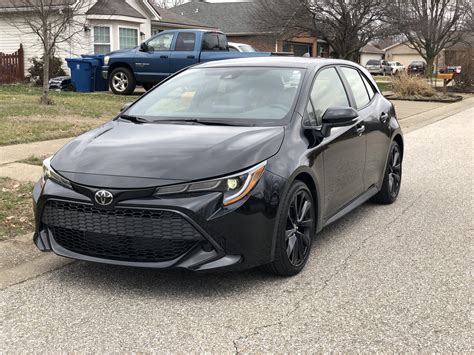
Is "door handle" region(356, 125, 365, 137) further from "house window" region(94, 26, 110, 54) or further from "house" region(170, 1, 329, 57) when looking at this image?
"house" region(170, 1, 329, 57)

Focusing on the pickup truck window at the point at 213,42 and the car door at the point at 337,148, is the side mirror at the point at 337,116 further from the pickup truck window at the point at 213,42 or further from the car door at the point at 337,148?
the pickup truck window at the point at 213,42

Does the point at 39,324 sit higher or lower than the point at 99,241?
lower

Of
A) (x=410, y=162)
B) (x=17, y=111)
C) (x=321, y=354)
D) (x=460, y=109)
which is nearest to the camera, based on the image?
(x=321, y=354)

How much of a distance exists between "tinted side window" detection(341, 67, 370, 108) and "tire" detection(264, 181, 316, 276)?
1.85m

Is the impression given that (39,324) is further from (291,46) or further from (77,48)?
(291,46)

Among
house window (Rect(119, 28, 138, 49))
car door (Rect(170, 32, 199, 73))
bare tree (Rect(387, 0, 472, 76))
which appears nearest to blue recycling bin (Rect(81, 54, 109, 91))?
car door (Rect(170, 32, 199, 73))

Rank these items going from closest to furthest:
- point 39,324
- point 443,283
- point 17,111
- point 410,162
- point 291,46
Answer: point 39,324 → point 443,283 → point 410,162 → point 17,111 → point 291,46

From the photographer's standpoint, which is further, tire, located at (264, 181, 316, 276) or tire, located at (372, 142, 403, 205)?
tire, located at (372, 142, 403, 205)

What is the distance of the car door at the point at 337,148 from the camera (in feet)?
15.5

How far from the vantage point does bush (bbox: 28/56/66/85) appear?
79.3 ft

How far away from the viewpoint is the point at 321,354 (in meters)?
3.11

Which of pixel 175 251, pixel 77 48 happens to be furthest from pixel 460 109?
pixel 175 251

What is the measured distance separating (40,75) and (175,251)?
22.9 metres

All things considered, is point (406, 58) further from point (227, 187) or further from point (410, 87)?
point (227, 187)
